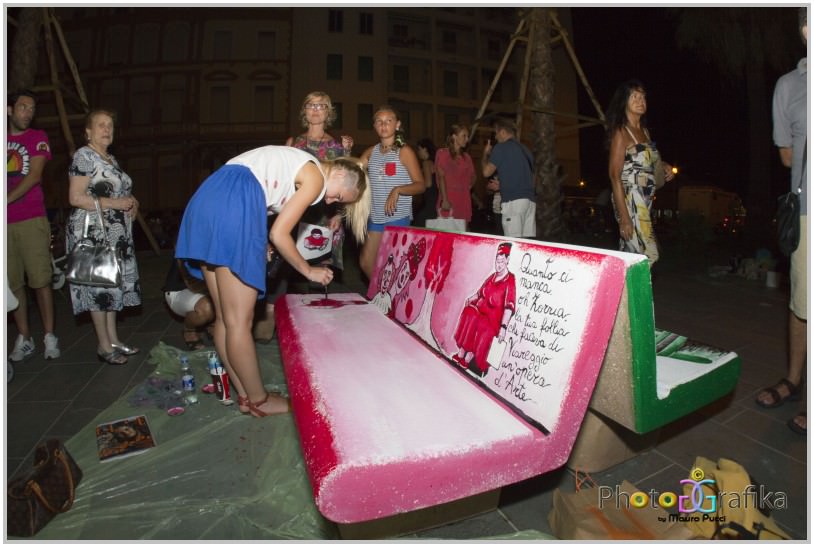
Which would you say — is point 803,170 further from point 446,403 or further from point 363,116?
point 363,116

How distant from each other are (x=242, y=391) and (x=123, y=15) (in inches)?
1280

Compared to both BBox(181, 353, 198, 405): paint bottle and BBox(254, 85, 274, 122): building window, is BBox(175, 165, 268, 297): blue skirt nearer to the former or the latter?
BBox(181, 353, 198, 405): paint bottle

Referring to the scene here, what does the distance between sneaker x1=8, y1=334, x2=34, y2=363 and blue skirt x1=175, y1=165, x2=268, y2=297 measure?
101 inches

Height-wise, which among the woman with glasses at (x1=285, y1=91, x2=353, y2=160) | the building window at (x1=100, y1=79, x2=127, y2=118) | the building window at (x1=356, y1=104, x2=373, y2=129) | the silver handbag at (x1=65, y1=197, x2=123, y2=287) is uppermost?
the building window at (x1=100, y1=79, x2=127, y2=118)

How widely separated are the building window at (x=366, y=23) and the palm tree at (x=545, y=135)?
20994mm

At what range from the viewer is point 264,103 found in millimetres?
26766

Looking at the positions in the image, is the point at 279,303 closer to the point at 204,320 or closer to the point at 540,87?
the point at 204,320

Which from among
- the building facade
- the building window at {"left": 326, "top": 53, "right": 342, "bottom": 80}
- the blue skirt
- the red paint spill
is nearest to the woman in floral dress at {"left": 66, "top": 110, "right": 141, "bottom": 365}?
the red paint spill

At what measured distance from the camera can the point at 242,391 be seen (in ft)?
9.43

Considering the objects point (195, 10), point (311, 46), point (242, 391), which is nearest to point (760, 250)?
point (242, 391)

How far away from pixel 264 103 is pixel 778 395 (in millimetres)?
27870

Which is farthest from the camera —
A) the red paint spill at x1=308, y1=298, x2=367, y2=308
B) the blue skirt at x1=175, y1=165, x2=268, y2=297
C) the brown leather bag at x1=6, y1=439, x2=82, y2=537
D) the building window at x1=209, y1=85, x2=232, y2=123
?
the building window at x1=209, y1=85, x2=232, y2=123

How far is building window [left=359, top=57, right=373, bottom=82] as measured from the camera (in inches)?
1079

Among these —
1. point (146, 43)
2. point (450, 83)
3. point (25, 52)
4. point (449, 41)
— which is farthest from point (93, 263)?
point (449, 41)
